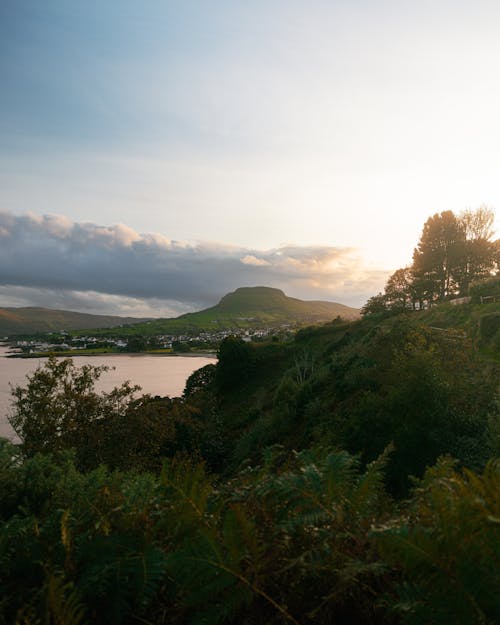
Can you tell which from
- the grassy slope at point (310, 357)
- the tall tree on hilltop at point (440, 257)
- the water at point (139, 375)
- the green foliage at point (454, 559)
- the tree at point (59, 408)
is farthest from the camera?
the tall tree on hilltop at point (440, 257)

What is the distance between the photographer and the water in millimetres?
→ 42213

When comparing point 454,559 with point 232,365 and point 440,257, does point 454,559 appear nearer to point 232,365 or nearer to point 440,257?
point 232,365

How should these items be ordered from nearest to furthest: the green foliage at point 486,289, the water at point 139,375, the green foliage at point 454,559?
the green foliage at point 454,559
the green foliage at point 486,289
the water at point 139,375

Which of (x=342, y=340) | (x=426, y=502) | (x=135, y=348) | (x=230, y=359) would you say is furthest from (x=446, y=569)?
(x=135, y=348)

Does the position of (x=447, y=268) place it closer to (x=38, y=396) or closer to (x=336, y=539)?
(x=38, y=396)

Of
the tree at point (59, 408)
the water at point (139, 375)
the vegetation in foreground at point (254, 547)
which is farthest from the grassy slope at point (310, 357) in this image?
the vegetation in foreground at point (254, 547)

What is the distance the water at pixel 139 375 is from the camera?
42213mm

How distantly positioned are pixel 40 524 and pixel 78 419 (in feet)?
54.1

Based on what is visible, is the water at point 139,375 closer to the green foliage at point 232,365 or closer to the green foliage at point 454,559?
the green foliage at point 232,365

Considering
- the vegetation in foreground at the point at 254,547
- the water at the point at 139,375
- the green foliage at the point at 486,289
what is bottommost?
the water at the point at 139,375

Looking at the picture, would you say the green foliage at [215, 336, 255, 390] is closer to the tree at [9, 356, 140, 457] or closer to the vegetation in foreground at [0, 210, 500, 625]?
the tree at [9, 356, 140, 457]

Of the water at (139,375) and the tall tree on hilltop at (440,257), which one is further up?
the tall tree on hilltop at (440,257)

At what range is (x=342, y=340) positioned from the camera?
140 ft

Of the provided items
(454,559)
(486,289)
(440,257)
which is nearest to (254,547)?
(454,559)
